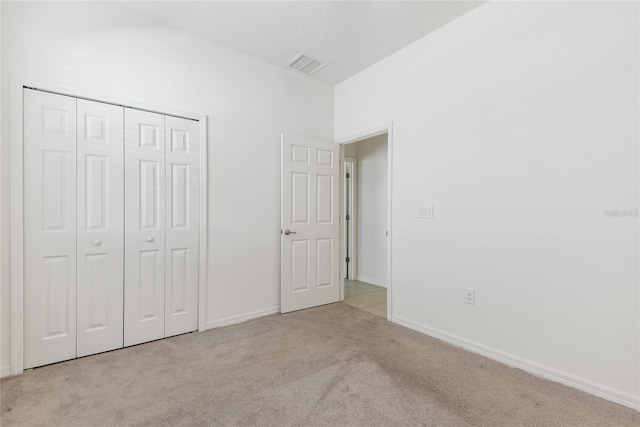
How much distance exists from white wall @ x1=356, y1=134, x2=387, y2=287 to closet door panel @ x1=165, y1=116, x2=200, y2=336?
2.77 m

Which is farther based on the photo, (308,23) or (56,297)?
(308,23)

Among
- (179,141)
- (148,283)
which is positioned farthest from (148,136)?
(148,283)

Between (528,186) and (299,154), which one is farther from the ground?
(299,154)

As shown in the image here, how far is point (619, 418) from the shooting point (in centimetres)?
156

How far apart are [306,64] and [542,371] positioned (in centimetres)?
339

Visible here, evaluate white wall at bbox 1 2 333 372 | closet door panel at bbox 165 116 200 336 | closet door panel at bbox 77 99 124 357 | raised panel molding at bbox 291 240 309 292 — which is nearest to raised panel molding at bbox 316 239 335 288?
raised panel molding at bbox 291 240 309 292

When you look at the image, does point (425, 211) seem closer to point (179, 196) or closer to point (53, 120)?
point (179, 196)

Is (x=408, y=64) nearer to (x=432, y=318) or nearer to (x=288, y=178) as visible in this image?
(x=288, y=178)

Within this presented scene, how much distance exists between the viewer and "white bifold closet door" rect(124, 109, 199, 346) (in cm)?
241

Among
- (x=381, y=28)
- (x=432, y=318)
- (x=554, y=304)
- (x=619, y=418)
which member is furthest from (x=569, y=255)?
(x=381, y=28)

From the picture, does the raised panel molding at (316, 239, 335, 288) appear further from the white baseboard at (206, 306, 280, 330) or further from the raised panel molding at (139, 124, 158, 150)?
the raised panel molding at (139, 124, 158, 150)

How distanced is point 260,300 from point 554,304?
2.52m

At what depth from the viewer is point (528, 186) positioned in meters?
2.04

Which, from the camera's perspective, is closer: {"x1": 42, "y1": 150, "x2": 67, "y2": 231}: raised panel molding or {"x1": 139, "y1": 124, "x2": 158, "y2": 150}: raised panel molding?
{"x1": 42, "y1": 150, "x2": 67, "y2": 231}: raised panel molding
